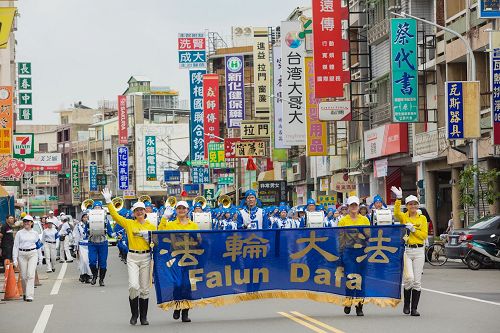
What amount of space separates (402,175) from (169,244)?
3777cm

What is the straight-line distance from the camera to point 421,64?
48.9 metres

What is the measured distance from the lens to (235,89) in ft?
262

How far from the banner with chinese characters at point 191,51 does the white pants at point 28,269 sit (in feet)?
244

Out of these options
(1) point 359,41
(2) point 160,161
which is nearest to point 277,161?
(1) point 359,41

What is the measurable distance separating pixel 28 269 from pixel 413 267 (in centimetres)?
994

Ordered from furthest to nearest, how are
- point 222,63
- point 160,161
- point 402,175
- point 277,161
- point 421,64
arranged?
point 160,161 < point 222,63 < point 277,161 < point 402,175 < point 421,64

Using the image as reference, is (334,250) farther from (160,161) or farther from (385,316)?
(160,161)

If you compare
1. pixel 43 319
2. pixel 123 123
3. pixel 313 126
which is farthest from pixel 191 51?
pixel 43 319

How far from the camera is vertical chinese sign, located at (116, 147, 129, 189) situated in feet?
377

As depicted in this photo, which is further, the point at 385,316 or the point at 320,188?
the point at 320,188

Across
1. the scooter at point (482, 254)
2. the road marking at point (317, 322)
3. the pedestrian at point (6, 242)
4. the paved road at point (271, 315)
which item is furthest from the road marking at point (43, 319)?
the scooter at point (482, 254)

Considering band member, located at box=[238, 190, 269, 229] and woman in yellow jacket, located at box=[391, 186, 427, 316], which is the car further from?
woman in yellow jacket, located at box=[391, 186, 427, 316]

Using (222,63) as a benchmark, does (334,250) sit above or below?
below

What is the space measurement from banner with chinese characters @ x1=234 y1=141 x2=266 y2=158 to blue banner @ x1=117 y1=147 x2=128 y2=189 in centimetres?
4499
